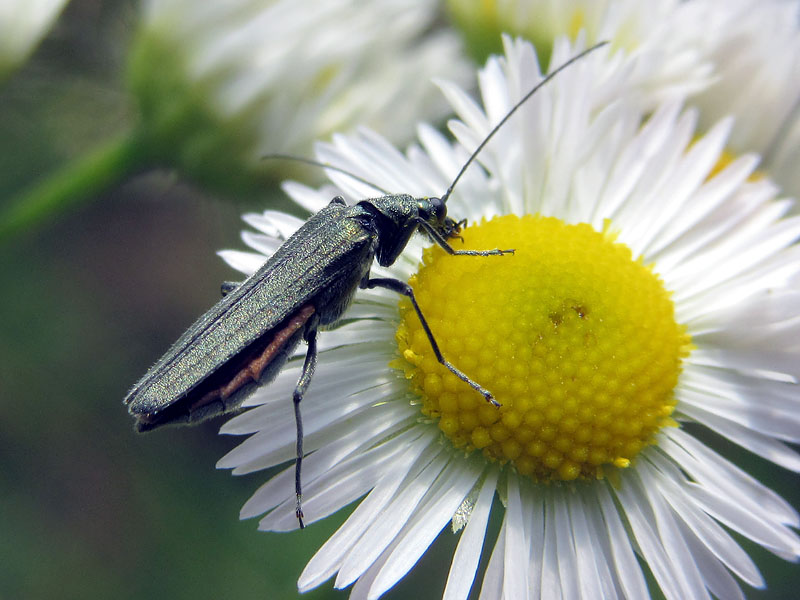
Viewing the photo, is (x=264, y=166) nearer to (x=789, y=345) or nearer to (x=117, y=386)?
(x=789, y=345)

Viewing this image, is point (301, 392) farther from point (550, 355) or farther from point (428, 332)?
point (550, 355)

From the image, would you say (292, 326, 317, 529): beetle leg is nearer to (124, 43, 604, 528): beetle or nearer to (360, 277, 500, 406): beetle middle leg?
(124, 43, 604, 528): beetle

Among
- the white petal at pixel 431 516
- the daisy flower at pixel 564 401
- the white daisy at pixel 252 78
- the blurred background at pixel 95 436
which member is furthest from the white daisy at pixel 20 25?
the white petal at pixel 431 516

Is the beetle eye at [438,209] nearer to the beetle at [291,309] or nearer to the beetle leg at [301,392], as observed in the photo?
the beetle at [291,309]

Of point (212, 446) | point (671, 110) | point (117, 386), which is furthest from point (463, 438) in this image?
point (117, 386)

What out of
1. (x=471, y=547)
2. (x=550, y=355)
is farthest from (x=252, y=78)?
(x=471, y=547)

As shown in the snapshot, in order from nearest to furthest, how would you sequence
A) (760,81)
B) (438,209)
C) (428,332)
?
1. (428,332)
2. (438,209)
3. (760,81)

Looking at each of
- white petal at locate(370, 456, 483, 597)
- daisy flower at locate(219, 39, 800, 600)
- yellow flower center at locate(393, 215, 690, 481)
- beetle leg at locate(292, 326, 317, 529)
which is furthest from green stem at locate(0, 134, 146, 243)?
white petal at locate(370, 456, 483, 597)
